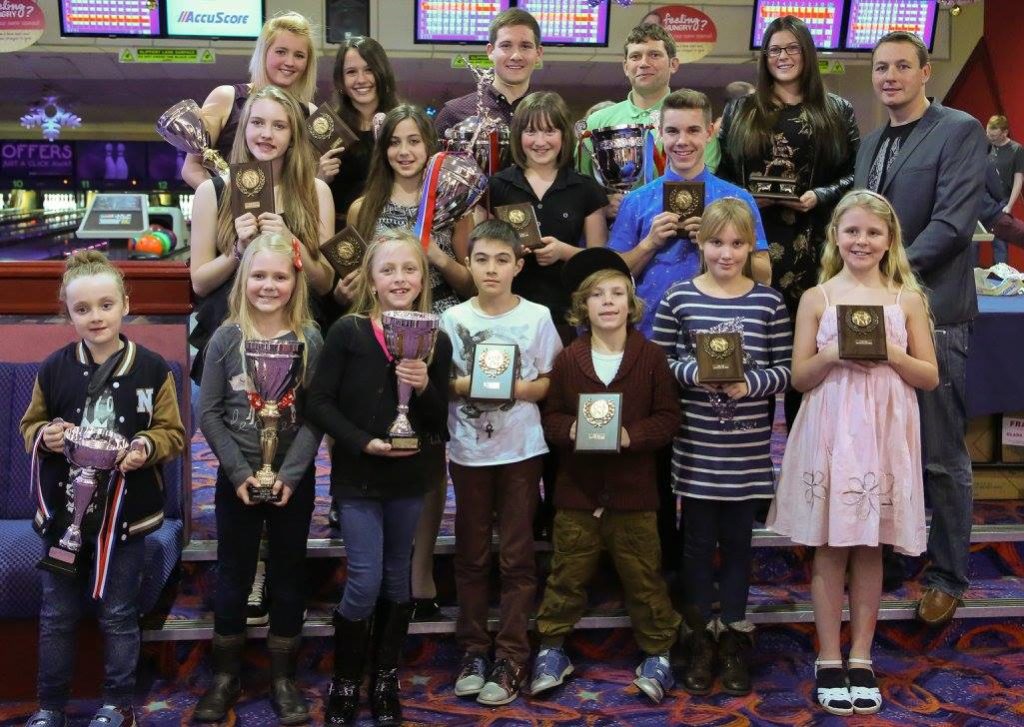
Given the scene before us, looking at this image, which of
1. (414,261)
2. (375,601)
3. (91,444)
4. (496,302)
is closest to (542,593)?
(375,601)

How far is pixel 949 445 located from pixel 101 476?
2.50 m

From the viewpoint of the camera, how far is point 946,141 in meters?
3.35

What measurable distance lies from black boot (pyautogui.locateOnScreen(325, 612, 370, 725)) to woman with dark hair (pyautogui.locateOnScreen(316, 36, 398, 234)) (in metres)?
1.38

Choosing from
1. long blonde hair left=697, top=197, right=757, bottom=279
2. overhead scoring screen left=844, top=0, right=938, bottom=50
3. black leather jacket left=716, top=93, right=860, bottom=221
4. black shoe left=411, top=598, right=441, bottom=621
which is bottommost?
black shoe left=411, top=598, right=441, bottom=621

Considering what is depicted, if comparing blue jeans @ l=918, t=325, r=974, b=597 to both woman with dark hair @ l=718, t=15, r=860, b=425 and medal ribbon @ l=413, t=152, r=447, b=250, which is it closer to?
woman with dark hair @ l=718, t=15, r=860, b=425

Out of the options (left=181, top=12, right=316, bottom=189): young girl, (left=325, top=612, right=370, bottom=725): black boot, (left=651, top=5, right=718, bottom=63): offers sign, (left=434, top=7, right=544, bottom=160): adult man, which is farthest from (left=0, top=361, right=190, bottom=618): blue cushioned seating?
(left=651, top=5, right=718, bottom=63): offers sign

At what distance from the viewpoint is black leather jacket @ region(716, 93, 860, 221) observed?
3615 mm

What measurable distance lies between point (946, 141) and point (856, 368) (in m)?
0.83

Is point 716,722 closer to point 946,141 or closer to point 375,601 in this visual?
point 375,601

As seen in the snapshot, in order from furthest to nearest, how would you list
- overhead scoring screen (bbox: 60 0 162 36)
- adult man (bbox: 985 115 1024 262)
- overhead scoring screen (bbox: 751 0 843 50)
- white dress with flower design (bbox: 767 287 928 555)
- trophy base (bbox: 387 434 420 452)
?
adult man (bbox: 985 115 1024 262) < overhead scoring screen (bbox: 751 0 843 50) < overhead scoring screen (bbox: 60 0 162 36) < white dress with flower design (bbox: 767 287 928 555) < trophy base (bbox: 387 434 420 452)

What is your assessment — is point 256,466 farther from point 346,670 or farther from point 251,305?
point 346,670

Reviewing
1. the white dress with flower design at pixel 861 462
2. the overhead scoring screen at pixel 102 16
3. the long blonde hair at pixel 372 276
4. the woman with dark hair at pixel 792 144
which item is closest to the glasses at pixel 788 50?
the woman with dark hair at pixel 792 144

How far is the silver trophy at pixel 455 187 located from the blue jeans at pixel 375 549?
0.87 meters

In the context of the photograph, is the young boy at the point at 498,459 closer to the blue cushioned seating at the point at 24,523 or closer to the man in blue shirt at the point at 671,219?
the man in blue shirt at the point at 671,219
